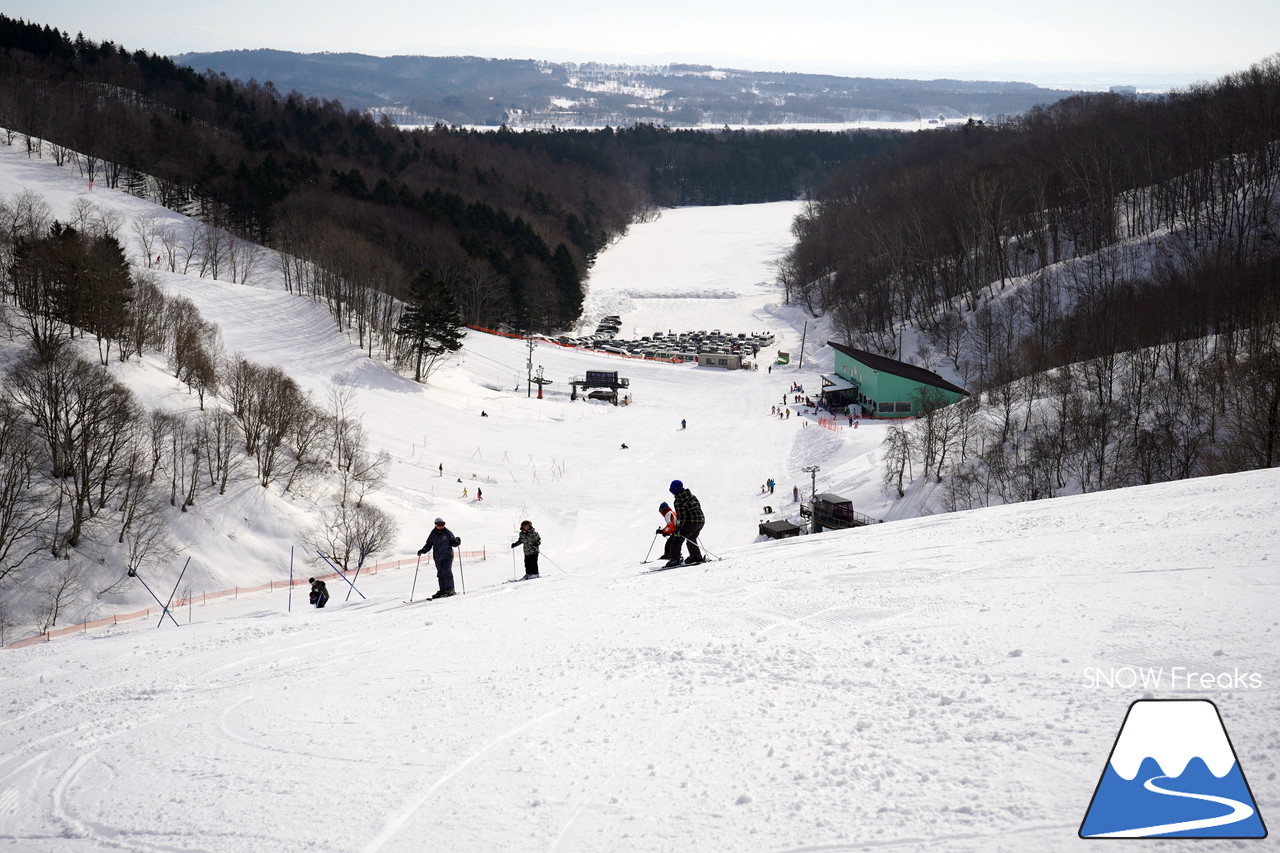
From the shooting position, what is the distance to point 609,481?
3931cm

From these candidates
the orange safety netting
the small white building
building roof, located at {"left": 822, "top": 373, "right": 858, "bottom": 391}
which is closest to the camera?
the orange safety netting

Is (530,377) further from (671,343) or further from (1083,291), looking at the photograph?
(1083,291)

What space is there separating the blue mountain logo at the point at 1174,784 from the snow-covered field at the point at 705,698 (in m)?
0.13

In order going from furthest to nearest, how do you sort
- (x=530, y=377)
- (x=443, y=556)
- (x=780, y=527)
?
(x=530, y=377) → (x=780, y=527) → (x=443, y=556)

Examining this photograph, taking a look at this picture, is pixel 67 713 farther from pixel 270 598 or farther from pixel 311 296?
pixel 311 296

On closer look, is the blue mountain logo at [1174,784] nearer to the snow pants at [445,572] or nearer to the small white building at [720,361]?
the snow pants at [445,572]

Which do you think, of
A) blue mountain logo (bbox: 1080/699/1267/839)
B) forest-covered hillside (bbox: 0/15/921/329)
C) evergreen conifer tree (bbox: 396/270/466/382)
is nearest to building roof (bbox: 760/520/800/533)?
blue mountain logo (bbox: 1080/699/1267/839)

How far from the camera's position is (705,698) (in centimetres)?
751

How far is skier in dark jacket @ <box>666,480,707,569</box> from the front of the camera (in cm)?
1420

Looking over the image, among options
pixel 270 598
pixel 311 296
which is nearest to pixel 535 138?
pixel 311 296

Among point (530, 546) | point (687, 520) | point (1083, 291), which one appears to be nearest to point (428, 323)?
point (530, 546)

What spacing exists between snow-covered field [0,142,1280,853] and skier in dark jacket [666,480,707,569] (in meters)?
1.03

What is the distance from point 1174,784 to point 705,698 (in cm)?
363

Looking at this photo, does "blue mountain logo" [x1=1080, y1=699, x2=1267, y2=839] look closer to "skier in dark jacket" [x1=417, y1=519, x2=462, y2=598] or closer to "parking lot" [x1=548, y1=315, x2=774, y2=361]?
"skier in dark jacket" [x1=417, y1=519, x2=462, y2=598]
